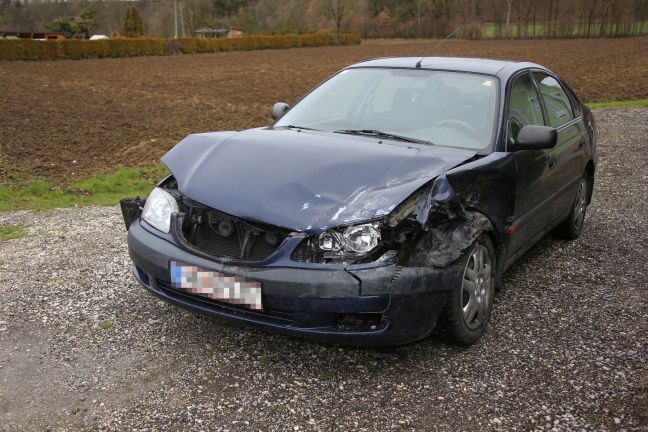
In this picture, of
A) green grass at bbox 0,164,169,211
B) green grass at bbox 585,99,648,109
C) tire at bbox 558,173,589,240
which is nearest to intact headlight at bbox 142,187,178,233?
tire at bbox 558,173,589,240

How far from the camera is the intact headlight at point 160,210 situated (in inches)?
147

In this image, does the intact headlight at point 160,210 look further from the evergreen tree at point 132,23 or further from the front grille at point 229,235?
the evergreen tree at point 132,23

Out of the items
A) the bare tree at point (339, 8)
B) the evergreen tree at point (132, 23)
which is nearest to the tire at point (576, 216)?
the evergreen tree at point (132, 23)

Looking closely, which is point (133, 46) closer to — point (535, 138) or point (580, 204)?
point (580, 204)

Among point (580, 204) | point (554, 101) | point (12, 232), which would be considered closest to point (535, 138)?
point (554, 101)

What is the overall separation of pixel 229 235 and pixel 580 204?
154 inches

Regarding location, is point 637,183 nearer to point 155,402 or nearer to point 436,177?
point 436,177

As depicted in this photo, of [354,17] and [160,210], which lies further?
[354,17]

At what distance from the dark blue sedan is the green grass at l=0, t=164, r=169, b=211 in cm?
404

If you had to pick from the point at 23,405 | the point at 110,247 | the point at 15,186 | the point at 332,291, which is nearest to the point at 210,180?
the point at 332,291

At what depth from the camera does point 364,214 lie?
3.28 m

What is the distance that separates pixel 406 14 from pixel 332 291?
3635 inches

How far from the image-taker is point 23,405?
3154 mm

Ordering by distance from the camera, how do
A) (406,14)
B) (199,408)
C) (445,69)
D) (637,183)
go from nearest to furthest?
(199,408)
(445,69)
(637,183)
(406,14)
